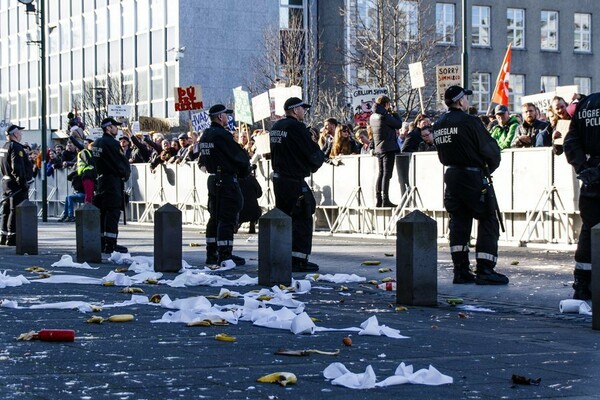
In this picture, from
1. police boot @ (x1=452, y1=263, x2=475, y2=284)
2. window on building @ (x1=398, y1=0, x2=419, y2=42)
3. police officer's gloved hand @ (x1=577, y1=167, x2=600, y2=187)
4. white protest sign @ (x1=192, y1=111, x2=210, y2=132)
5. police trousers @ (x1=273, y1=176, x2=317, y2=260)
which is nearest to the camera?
police officer's gloved hand @ (x1=577, y1=167, x2=600, y2=187)

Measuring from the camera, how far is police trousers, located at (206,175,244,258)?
17078 mm

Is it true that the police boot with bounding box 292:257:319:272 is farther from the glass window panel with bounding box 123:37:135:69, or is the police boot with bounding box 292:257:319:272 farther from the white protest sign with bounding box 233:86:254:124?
the glass window panel with bounding box 123:37:135:69

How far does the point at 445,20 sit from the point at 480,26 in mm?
2567

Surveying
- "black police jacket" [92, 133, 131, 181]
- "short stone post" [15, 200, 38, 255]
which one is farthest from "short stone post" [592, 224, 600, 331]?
"short stone post" [15, 200, 38, 255]

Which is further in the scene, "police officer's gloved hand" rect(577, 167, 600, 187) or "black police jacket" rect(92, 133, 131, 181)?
"black police jacket" rect(92, 133, 131, 181)

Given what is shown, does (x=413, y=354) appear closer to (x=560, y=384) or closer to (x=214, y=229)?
(x=560, y=384)

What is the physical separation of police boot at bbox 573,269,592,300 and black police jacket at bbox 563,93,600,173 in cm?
87

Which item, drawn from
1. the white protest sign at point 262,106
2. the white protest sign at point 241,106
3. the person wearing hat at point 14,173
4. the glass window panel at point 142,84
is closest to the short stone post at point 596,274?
the person wearing hat at point 14,173

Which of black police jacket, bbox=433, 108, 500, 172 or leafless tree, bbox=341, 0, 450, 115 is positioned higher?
leafless tree, bbox=341, 0, 450, 115

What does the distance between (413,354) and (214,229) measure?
9.11 metres

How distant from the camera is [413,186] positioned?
23.6 meters

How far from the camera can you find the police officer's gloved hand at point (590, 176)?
465 inches

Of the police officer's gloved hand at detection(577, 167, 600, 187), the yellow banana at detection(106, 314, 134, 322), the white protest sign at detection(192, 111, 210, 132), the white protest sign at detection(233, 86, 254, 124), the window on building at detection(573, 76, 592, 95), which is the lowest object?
the yellow banana at detection(106, 314, 134, 322)

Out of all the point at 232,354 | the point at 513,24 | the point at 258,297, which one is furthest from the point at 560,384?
the point at 513,24
